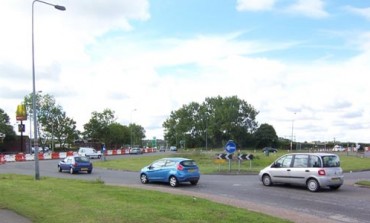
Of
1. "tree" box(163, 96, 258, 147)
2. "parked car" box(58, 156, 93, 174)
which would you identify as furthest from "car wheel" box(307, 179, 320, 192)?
"tree" box(163, 96, 258, 147)

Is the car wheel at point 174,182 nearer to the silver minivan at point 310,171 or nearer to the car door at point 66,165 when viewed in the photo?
the silver minivan at point 310,171

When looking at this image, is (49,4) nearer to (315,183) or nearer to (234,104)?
(315,183)

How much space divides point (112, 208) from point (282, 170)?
11.8 m

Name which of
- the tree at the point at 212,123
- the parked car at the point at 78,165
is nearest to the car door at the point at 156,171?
the parked car at the point at 78,165

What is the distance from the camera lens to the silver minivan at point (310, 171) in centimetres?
1905

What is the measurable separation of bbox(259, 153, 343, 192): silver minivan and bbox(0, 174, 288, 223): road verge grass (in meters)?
8.09

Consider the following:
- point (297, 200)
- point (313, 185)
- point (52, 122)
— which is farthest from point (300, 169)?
point (52, 122)

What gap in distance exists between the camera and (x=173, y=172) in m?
22.0

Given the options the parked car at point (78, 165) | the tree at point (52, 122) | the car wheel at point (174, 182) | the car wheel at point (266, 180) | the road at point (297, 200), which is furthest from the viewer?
the tree at point (52, 122)

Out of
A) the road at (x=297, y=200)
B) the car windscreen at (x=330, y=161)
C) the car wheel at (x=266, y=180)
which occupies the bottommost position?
the road at (x=297, y=200)

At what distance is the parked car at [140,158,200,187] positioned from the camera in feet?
71.9

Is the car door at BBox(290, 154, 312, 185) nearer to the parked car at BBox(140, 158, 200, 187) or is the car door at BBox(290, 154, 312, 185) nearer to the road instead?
the road

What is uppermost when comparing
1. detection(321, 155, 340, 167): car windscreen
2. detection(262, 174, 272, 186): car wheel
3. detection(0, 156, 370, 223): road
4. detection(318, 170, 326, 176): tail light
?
detection(321, 155, 340, 167): car windscreen

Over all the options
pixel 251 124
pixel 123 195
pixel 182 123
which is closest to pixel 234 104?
pixel 251 124
